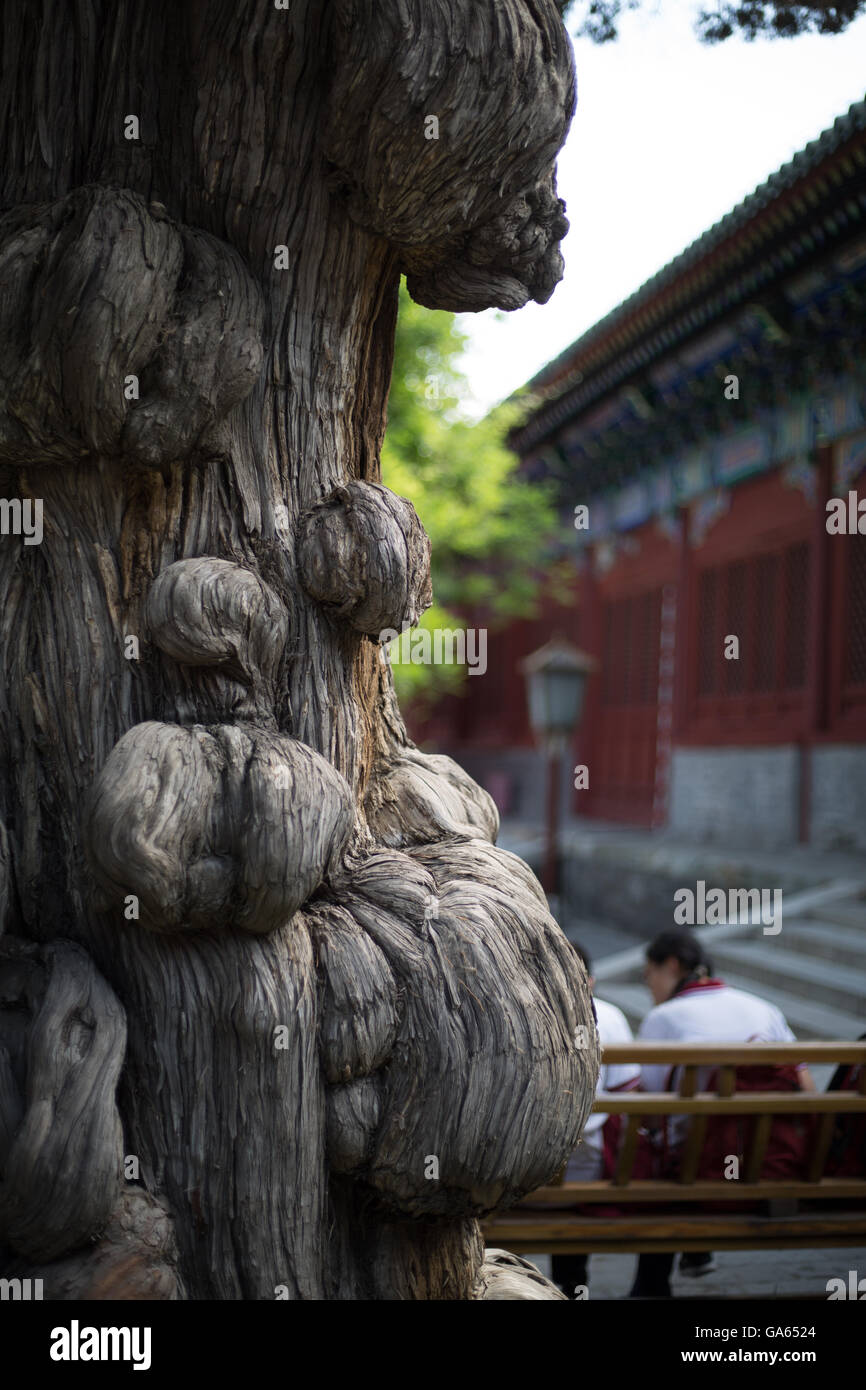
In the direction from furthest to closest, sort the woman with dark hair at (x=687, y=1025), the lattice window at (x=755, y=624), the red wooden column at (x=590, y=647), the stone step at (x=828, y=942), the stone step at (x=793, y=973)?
the red wooden column at (x=590, y=647), the lattice window at (x=755, y=624), the stone step at (x=828, y=942), the stone step at (x=793, y=973), the woman with dark hair at (x=687, y=1025)

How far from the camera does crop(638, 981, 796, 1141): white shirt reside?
12.1 ft

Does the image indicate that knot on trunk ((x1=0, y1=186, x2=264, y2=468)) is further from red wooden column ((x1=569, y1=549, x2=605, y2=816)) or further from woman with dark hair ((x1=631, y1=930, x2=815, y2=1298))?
red wooden column ((x1=569, y1=549, x2=605, y2=816))

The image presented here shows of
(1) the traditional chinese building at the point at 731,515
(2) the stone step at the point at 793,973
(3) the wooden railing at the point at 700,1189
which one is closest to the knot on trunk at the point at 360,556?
(3) the wooden railing at the point at 700,1189

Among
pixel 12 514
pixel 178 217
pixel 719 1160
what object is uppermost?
pixel 178 217

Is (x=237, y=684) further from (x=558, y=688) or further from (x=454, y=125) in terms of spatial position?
(x=558, y=688)

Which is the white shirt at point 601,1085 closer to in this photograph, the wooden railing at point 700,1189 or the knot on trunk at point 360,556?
the wooden railing at point 700,1189

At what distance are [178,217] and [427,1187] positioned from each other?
1431mm

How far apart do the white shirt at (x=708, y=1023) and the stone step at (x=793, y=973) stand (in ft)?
9.95

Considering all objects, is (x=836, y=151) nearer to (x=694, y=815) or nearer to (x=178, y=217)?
(x=694, y=815)

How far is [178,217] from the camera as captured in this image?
183 cm

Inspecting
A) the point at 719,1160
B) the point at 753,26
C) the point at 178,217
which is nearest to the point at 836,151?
the point at 753,26

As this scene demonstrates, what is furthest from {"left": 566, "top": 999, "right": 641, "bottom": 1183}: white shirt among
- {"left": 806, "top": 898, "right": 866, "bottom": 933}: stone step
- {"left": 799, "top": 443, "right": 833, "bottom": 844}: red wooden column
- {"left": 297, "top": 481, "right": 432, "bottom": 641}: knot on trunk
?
{"left": 799, "top": 443, "right": 833, "bottom": 844}: red wooden column

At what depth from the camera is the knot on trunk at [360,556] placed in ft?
5.90

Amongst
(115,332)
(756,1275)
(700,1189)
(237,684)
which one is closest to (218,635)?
(237,684)
